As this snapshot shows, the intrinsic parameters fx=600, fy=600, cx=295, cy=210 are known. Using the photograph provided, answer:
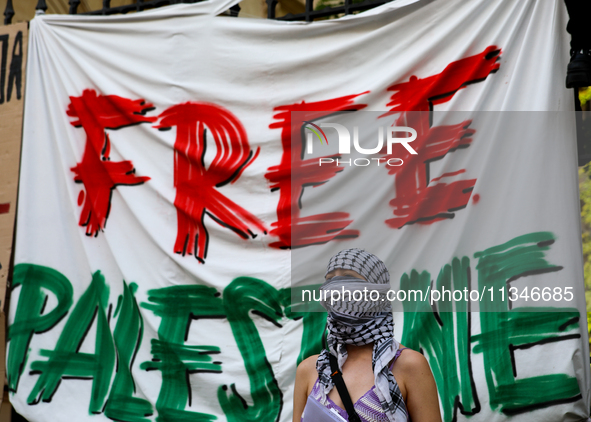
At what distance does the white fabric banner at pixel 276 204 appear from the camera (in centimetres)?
294

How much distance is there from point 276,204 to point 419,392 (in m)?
1.71

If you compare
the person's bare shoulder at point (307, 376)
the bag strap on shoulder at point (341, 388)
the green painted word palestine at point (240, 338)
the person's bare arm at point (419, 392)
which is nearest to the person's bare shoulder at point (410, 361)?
the person's bare arm at point (419, 392)

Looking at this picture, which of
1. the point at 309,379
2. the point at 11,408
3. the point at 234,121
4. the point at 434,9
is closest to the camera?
the point at 309,379

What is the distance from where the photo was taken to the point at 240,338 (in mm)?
3479

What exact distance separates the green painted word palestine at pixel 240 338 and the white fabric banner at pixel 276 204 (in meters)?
0.01

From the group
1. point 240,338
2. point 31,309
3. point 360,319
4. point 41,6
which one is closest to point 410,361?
point 360,319

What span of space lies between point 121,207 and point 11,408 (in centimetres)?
158

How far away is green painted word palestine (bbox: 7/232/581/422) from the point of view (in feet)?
9.48

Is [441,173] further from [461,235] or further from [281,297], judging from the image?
[281,297]

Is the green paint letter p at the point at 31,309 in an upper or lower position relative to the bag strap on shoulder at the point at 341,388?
upper

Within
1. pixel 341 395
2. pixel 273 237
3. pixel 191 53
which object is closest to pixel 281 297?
pixel 273 237

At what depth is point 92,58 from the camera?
4.07 m

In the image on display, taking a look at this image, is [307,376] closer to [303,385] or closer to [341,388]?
[303,385]

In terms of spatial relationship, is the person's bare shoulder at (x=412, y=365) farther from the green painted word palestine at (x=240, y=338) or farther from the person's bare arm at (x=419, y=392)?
the green painted word palestine at (x=240, y=338)
